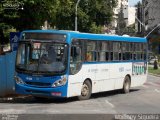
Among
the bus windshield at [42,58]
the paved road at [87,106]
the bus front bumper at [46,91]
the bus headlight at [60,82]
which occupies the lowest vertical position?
the paved road at [87,106]

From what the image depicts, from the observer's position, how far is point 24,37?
19422mm

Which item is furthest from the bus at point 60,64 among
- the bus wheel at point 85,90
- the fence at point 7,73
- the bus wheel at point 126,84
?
the bus wheel at point 126,84

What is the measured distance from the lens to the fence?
69.2 feet

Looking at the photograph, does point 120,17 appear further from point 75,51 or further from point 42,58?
point 42,58

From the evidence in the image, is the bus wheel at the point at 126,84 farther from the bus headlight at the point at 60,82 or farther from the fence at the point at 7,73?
the bus headlight at the point at 60,82

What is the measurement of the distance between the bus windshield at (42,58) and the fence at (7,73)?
1930 mm

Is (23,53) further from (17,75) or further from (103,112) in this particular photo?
(103,112)

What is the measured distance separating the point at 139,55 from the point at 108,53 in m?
3.90

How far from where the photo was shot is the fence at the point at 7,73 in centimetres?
2108

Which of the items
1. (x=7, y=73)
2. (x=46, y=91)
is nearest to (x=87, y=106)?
(x=46, y=91)

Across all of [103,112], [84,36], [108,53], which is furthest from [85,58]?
[103,112]

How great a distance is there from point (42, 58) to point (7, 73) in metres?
3.12

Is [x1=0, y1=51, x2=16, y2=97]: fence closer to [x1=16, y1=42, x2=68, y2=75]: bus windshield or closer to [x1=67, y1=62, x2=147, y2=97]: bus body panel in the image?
[x1=16, y1=42, x2=68, y2=75]: bus windshield

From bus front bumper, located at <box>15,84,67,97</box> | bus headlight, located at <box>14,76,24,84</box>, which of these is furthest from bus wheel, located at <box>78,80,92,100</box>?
bus headlight, located at <box>14,76,24,84</box>
